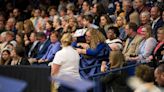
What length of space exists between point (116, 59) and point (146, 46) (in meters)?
0.85

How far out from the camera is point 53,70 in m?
9.25

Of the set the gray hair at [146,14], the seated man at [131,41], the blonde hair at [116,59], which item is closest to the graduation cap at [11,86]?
the blonde hair at [116,59]

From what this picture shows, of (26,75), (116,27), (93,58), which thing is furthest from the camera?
(116,27)

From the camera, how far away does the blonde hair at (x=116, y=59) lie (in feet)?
33.6

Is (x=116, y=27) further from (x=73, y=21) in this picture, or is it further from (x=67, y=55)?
(x=67, y=55)

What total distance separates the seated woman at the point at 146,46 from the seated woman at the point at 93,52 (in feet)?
1.90

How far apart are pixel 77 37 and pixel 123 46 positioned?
3.74 feet

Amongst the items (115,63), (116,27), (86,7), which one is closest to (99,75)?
(115,63)

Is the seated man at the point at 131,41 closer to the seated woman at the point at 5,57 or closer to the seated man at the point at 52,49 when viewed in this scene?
the seated man at the point at 52,49

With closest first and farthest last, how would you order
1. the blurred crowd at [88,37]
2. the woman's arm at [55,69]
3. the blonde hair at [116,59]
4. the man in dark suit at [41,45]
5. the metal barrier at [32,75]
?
the metal barrier at [32,75], the woman's arm at [55,69], the blonde hair at [116,59], the blurred crowd at [88,37], the man in dark suit at [41,45]

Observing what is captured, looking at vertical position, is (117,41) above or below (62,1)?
below

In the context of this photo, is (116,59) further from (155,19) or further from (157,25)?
(155,19)

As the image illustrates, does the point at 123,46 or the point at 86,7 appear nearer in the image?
the point at 123,46

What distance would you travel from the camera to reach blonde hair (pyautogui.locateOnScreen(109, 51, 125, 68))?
10.2 m
